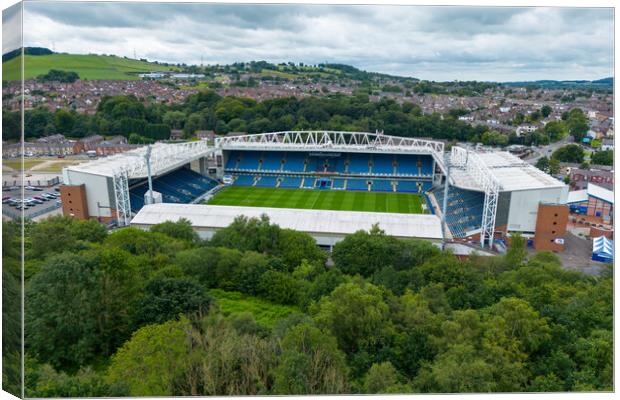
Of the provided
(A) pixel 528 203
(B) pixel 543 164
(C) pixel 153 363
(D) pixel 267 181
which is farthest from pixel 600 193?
(C) pixel 153 363

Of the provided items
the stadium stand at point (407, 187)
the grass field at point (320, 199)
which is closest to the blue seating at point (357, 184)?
the grass field at point (320, 199)

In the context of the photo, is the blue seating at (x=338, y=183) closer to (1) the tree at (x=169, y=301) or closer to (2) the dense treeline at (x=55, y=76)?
(2) the dense treeline at (x=55, y=76)

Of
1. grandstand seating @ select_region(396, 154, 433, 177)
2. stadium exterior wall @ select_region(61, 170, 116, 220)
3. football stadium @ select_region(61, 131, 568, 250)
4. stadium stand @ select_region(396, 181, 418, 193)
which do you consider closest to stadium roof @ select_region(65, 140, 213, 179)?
football stadium @ select_region(61, 131, 568, 250)

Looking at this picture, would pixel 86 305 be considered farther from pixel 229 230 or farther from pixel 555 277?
pixel 555 277

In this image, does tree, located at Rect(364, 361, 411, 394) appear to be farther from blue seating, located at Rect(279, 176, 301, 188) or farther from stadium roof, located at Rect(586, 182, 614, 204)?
blue seating, located at Rect(279, 176, 301, 188)

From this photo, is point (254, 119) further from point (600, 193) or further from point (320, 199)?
point (600, 193)
